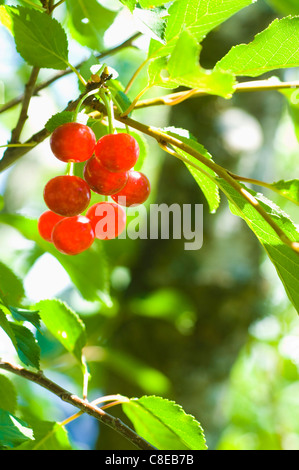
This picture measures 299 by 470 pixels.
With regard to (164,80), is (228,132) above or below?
above

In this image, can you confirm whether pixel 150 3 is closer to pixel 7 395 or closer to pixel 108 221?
pixel 108 221

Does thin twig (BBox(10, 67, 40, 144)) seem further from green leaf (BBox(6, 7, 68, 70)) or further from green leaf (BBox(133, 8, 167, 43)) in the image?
green leaf (BBox(133, 8, 167, 43))

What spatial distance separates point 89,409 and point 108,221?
15.0 inches

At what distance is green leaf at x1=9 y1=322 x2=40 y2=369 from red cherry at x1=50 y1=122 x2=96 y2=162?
0.31 m

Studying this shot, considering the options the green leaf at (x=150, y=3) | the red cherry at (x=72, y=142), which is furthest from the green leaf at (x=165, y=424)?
the green leaf at (x=150, y=3)

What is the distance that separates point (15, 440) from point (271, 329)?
→ 309cm

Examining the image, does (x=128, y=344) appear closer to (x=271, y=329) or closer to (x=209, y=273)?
(x=209, y=273)

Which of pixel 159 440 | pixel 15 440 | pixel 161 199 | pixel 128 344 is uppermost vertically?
pixel 161 199

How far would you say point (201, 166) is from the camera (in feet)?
3.06

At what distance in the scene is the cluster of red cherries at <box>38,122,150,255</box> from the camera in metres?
0.83

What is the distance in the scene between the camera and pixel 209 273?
209cm

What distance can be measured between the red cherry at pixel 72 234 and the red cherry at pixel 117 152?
0.19 meters

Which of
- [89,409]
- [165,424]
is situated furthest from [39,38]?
[165,424]

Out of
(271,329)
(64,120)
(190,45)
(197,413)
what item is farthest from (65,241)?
(271,329)
